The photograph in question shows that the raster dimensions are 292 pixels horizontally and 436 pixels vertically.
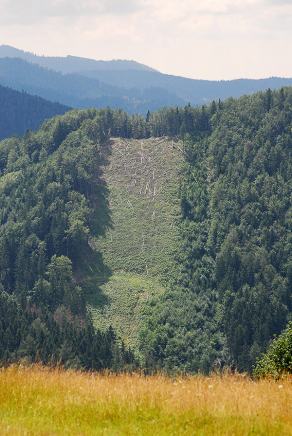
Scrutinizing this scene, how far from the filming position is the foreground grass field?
14094 millimetres

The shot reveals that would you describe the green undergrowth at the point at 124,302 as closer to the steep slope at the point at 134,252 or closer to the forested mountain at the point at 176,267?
the steep slope at the point at 134,252

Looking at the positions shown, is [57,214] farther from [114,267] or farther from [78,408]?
[78,408]

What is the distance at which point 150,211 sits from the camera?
19062 centimetres

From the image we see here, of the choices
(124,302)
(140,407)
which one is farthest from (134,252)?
(140,407)

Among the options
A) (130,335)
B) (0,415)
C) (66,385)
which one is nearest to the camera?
(0,415)

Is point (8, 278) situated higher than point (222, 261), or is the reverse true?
point (222, 261)

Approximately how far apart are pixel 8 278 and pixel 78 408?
177029 millimetres

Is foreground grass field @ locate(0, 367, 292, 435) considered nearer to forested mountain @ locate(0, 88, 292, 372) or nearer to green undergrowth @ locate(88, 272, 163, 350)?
forested mountain @ locate(0, 88, 292, 372)

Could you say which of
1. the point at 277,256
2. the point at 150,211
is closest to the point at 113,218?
the point at 150,211

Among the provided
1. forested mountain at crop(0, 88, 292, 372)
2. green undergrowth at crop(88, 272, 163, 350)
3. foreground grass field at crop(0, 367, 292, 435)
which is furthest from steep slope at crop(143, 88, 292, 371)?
foreground grass field at crop(0, 367, 292, 435)

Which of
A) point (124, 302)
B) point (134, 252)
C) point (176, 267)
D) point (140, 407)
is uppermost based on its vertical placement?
point (140, 407)

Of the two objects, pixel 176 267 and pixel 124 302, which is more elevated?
pixel 176 267

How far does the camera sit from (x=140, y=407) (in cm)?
1540

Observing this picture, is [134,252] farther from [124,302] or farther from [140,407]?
[140,407]
